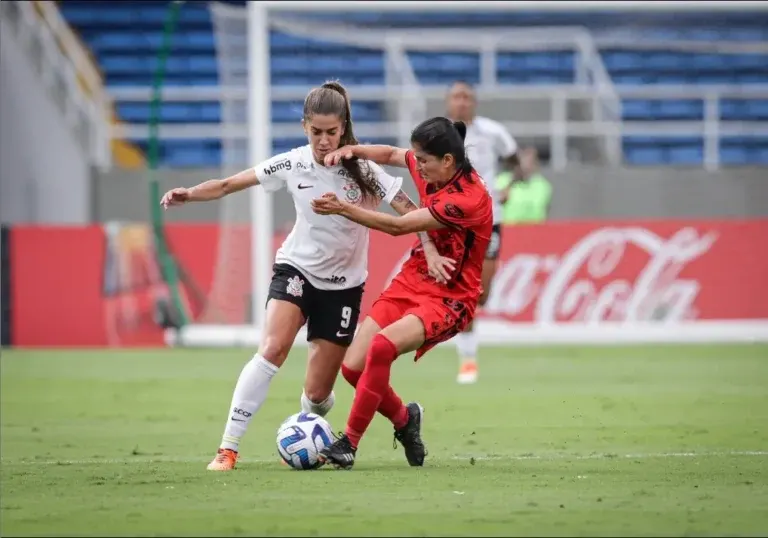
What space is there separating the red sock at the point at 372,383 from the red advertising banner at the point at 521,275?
1046 cm

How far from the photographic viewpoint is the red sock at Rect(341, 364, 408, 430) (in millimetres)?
7531

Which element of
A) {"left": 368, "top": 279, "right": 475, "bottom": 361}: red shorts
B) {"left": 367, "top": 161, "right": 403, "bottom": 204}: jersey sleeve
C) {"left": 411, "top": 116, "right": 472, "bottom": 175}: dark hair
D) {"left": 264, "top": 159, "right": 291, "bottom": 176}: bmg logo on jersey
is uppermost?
{"left": 411, "top": 116, "right": 472, "bottom": 175}: dark hair

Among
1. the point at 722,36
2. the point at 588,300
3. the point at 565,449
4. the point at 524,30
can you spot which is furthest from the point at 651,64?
the point at 565,449

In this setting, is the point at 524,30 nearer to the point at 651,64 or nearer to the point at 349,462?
the point at 651,64

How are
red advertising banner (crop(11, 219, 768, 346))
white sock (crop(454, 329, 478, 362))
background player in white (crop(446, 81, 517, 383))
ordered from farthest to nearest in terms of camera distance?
red advertising banner (crop(11, 219, 768, 346))
white sock (crop(454, 329, 478, 362))
background player in white (crop(446, 81, 517, 383))

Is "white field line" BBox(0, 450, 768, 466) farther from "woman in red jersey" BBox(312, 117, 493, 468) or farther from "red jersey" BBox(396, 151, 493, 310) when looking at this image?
"red jersey" BBox(396, 151, 493, 310)

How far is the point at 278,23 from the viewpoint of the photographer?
62.1 ft

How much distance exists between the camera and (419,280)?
7527 mm

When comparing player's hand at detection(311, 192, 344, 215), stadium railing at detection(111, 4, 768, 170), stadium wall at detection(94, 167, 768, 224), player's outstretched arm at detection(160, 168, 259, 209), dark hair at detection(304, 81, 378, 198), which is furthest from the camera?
stadium railing at detection(111, 4, 768, 170)

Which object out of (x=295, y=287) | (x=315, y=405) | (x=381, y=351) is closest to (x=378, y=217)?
(x=381, y=351)

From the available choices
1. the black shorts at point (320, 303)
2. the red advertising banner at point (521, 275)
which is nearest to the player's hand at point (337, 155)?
the black shorts at point (320, 303)

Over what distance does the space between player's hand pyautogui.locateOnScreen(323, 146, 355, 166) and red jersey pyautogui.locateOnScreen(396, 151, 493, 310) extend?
12.9 inches

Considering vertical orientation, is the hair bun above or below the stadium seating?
below

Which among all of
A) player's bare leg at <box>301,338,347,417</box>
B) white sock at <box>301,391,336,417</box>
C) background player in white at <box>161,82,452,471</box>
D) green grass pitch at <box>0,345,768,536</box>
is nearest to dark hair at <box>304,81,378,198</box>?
background player in white at <box>161,82,452,471</box>
